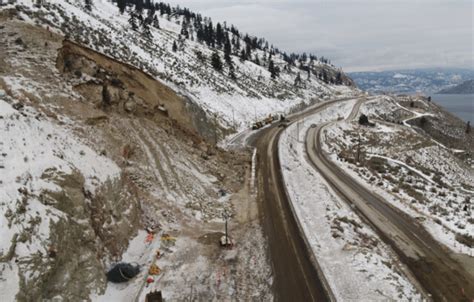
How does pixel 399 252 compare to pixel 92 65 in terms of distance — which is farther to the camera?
pixel 92 65

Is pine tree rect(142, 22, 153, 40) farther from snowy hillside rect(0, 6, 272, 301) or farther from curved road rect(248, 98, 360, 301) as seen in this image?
Result: curved road rect(248, 98, 360, 301)

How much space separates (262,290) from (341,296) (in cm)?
355

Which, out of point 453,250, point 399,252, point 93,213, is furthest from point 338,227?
point 93,213

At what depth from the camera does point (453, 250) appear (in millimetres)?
19188

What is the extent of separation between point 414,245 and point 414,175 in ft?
72.0

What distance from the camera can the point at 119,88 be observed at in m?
25.8

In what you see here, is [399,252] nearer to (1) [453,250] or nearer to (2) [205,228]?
(1) [453,250]

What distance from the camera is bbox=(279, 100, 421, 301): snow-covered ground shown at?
15027 millimetres

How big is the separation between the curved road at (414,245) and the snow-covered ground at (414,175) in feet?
3.29

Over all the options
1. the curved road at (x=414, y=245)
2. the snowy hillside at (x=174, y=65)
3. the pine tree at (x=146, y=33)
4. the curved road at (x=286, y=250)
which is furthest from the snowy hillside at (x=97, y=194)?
the pine tree at (x=146, y=33)

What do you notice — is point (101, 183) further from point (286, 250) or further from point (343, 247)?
point (343, 247)

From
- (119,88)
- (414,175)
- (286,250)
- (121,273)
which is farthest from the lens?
(414,175)

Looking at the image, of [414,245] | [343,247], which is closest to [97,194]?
[343,247]

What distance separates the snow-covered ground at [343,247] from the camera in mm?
15027
